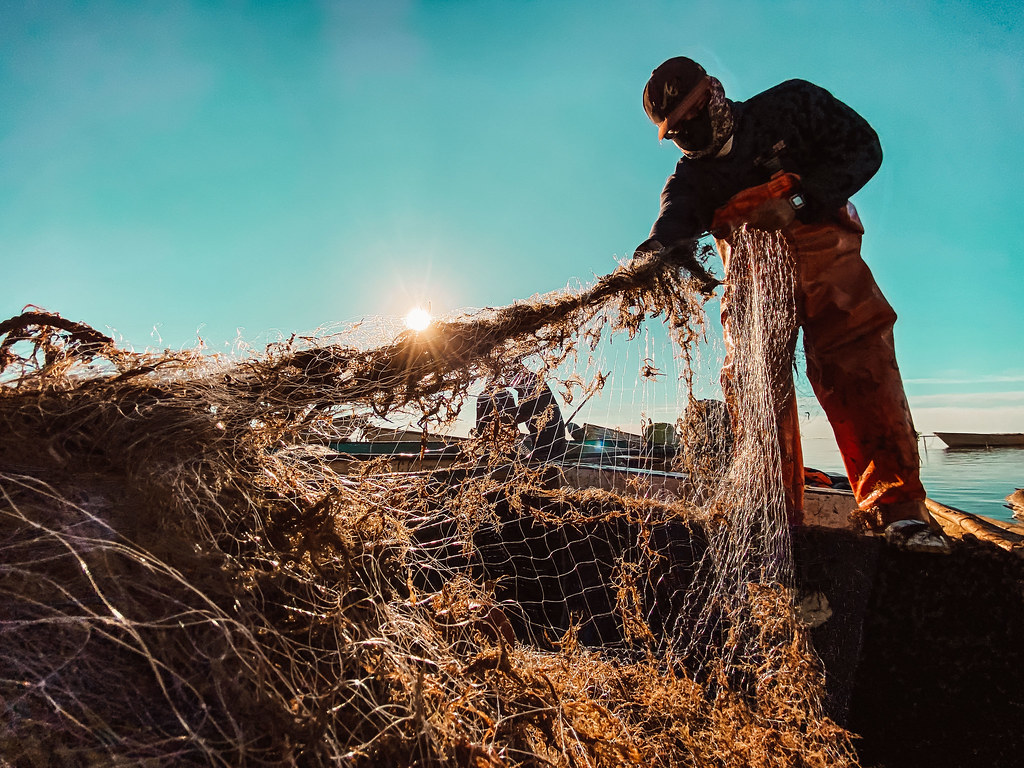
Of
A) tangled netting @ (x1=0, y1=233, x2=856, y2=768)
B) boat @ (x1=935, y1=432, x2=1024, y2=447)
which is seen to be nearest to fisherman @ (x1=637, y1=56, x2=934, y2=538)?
tangled netting @ (x1=0, y1=233, x2=856, y2=768)

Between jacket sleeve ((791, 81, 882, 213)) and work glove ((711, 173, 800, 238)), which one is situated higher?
jacket sleeve ((791, 81, 882, 213))

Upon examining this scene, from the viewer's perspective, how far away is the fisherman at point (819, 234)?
2.74m

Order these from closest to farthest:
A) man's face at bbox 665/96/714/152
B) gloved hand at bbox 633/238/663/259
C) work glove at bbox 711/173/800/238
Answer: gloved hand at bbox 633/238/663/259 → work glove at bbox 711/173/800/238 → man's face at bbox 665/96/714/152

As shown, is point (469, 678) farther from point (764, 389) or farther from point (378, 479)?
point (764, 389)

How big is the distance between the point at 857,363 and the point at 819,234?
2.34ft

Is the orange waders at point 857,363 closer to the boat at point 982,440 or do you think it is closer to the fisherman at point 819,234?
the fisherman at point 819,234

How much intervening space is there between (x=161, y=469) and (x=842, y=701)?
8.90 feet

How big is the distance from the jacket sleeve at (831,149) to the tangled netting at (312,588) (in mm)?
821

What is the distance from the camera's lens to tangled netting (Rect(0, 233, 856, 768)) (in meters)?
0.92

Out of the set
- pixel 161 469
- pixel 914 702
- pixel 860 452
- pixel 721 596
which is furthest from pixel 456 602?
pixel 860 452

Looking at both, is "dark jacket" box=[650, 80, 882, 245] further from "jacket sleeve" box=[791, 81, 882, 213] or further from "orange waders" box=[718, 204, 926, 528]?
"orange waders" box=[718, 204, 926, 528]

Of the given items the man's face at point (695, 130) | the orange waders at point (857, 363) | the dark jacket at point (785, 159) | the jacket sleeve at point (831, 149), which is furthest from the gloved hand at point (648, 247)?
the jacket sleeve at point (831, 149)

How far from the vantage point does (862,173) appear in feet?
9.09

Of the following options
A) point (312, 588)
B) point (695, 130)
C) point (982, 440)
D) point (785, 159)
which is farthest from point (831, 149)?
point (982, 440)
